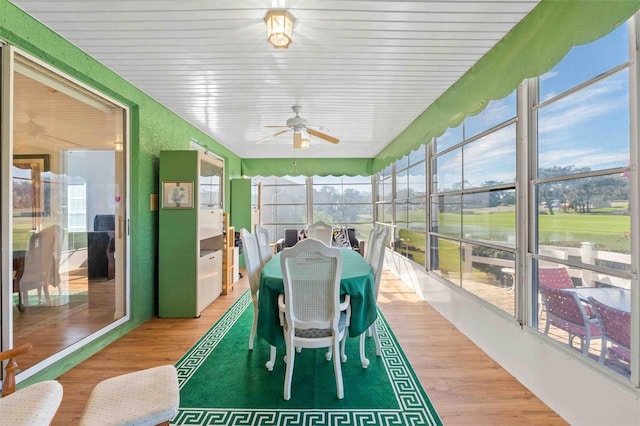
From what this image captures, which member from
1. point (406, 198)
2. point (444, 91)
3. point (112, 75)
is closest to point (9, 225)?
point (112, 75)

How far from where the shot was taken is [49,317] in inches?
93.2

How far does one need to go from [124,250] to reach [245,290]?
194cm

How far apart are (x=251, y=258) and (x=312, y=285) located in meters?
0.91

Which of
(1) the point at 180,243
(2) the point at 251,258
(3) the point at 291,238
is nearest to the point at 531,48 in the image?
(2) the point at 251,258

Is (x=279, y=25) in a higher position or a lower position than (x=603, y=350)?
higher

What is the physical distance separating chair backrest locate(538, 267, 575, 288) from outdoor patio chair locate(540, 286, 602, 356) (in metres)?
0.03

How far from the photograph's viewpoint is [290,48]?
2.30 meters

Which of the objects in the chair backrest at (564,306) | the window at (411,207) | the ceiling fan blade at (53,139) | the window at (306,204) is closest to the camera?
the chair backrest at (564,306)

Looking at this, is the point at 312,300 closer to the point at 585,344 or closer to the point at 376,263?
the point at 376,263

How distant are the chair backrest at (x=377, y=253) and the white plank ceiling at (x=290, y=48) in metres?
1.50

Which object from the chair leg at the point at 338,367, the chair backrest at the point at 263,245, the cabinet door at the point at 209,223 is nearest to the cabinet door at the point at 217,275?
the cabinet door at the point at 209,223

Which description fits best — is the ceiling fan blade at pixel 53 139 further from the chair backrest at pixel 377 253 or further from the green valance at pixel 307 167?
the green valance at pixel 307 167

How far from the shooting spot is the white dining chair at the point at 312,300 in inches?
75.4

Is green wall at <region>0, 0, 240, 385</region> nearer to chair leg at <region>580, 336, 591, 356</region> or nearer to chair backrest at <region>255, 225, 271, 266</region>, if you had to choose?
chair backrest at <region>255, 225, 271, 266</region>
